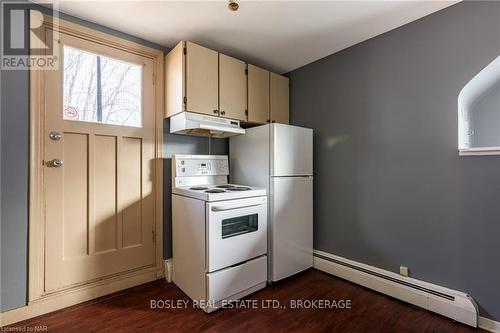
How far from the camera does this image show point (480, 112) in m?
1.88

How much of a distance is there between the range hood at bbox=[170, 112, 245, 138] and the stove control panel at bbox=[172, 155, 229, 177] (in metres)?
0.26

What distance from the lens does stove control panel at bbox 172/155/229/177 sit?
7.77ft

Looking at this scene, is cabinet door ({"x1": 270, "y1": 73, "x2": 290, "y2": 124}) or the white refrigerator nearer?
the white refrigerator

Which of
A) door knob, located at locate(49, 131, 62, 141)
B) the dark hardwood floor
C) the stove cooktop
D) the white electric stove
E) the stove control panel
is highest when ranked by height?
door knob, located at locate(49, 131, 62, 141)

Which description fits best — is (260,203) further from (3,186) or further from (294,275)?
(3,186)

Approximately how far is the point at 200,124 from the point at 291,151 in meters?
0.93

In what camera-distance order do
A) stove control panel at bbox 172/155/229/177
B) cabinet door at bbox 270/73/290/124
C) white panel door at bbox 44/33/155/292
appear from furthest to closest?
cabinet door at bbox 270/73/290/124 → stove control panel at bbox 172/155/229/177 → white panel door at bbox 44/33/155/292

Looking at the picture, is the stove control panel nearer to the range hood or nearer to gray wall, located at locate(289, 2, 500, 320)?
the range hood

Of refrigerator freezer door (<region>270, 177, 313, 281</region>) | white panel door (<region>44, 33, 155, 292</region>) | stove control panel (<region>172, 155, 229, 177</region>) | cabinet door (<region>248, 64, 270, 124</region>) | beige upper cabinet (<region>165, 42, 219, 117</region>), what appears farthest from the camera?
cabinet door (<region>248, 64, 270, 124</region>)

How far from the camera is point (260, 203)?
2.18m

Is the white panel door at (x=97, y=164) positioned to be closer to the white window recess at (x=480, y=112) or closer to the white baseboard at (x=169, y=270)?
the white baseboard at (x=169, y=270)

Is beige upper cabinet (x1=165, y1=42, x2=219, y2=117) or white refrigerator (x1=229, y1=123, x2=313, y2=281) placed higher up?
beige upper cabinet (x1=165, y1=42, x2=219, y2=117)

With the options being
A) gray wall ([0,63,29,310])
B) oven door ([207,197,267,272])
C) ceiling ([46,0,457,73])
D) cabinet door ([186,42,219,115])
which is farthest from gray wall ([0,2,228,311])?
oven door ([207,197,267,272])

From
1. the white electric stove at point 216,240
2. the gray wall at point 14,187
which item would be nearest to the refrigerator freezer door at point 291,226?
the white electric stove at point 216,240
